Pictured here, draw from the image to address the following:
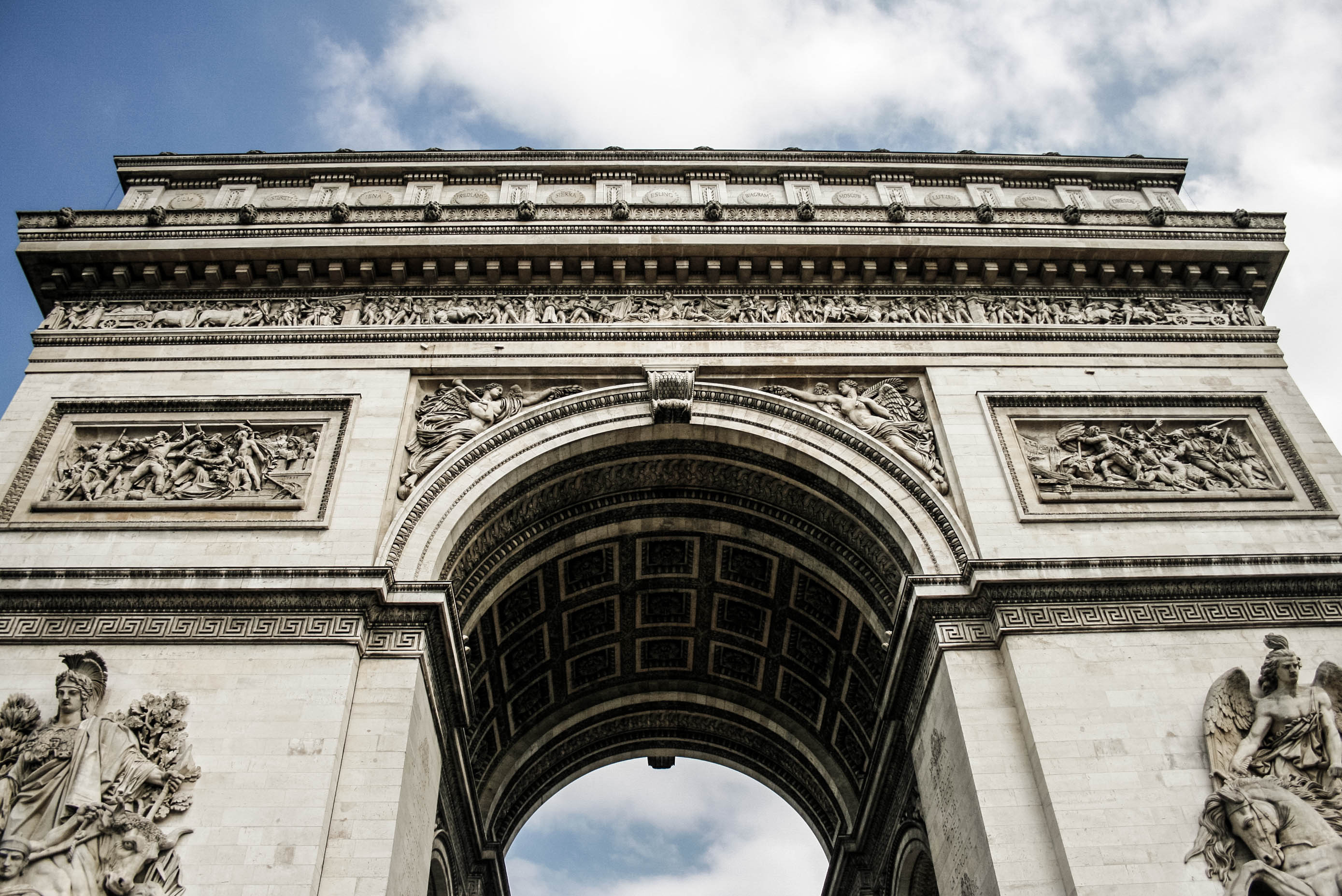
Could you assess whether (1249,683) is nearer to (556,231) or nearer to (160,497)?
(556,231)

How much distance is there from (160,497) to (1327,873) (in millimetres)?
14808

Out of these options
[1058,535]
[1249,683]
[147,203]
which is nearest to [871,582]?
[1058,535]

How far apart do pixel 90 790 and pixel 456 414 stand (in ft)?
22.9

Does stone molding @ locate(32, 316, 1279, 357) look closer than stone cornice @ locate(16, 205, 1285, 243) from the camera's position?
Yes

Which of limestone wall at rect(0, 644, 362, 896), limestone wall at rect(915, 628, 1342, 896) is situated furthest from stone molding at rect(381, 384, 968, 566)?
limestone wall at rect(0, 644, 362, 896)

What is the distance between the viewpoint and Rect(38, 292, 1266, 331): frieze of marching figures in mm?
17109

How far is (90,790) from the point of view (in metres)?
11.2

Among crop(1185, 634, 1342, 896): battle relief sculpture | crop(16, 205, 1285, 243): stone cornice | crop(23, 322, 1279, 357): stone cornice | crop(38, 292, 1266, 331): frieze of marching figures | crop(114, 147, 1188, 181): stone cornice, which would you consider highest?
crop(114, 147, 1188, 181): stone cornice

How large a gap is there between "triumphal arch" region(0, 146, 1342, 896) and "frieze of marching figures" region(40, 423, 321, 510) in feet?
0.21

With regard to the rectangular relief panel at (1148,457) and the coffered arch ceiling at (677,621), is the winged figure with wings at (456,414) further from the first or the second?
the rectangular relief panel at (1148,457)

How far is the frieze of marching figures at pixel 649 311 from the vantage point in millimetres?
17109

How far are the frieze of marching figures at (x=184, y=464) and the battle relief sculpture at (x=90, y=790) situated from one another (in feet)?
9.69

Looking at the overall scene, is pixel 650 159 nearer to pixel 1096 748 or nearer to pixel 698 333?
pixel 698 333

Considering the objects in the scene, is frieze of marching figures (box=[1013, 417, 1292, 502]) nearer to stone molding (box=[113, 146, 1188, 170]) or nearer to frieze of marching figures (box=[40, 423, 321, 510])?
stone molding (box=[113, 146, 1188, 170])
